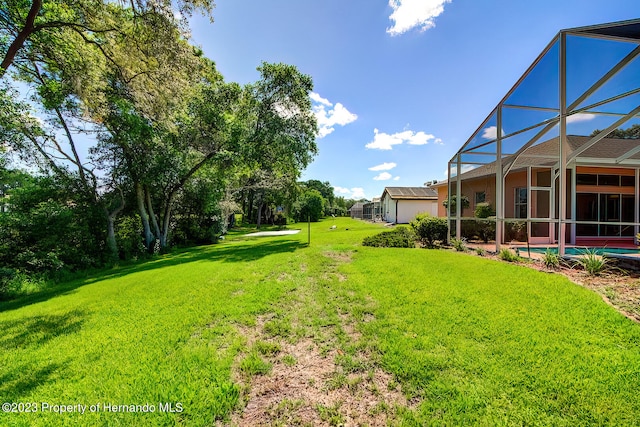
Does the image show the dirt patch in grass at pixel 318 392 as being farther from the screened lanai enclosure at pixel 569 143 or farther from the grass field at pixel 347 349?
the screened lanai enclosure at pixel 569 143

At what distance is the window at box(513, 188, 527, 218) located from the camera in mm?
11617

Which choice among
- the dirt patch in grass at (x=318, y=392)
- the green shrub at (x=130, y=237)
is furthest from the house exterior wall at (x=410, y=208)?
the dirt patch in grass at (x=318, y=392)

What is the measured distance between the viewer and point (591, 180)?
10.8 metres

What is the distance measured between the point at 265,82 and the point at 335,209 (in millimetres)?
49715

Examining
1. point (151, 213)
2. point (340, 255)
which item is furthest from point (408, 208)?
point (151, 213)

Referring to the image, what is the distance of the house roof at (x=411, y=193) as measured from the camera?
2625cm

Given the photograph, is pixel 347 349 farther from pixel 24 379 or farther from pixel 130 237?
pixel 130 237

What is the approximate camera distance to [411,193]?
27328 millimetres

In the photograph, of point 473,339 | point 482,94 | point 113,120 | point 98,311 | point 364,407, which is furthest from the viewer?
point 482,94

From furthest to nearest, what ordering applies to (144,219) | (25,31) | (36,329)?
(144,219)
(25,31)
(36,329)

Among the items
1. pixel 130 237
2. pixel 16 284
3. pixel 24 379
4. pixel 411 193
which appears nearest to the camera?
pixel 24 379

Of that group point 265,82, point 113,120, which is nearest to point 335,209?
point 265,82

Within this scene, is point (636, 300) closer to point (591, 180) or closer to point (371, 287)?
point (371, 287)

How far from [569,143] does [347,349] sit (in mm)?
11566
